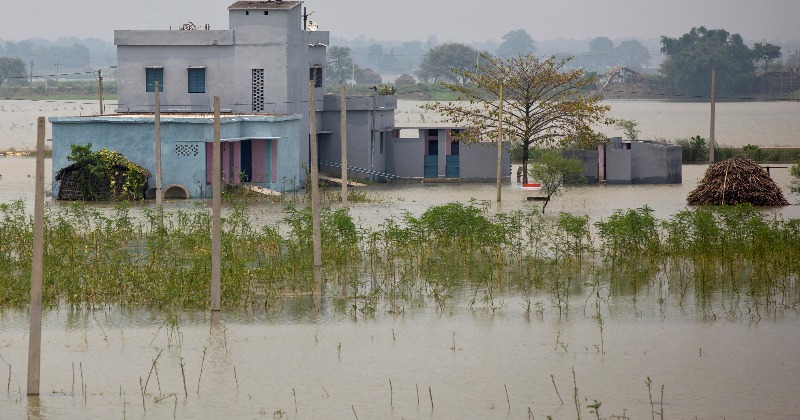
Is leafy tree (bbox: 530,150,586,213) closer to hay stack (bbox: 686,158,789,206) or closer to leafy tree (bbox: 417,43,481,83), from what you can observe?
hay stack (bbox: 686,158,789,206)

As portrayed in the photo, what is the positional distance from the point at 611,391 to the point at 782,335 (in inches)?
144

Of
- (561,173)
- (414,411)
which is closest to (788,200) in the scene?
(561,173)

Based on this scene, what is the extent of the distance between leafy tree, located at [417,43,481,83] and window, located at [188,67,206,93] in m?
117

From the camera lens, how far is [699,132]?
86125mm

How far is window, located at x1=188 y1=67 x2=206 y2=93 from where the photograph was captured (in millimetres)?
37094

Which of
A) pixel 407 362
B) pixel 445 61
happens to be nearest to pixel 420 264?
pixel 407 362

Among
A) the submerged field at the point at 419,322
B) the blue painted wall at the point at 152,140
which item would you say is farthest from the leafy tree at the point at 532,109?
the submerged field at the point at 419,322

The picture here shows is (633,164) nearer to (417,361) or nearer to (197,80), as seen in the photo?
(197,80)

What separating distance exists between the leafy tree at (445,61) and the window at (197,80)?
117 m

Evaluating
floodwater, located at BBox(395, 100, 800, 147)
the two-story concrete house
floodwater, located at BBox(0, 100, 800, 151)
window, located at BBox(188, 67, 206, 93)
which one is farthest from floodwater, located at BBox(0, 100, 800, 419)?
floodwater, located at BBox(395, 100, 800, 147)

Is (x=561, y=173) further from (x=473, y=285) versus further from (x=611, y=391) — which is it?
(x=611, y=391)

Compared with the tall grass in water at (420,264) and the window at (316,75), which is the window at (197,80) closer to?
the window at (316,75)

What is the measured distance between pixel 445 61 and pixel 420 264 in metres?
136

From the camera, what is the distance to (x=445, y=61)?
155750mm
